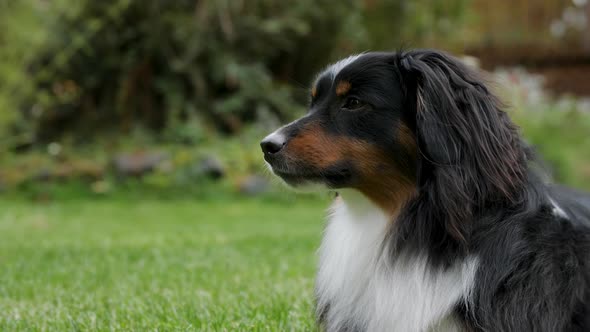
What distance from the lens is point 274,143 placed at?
9.39ft

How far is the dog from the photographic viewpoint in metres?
2.61

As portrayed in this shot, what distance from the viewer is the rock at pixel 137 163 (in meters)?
10.9

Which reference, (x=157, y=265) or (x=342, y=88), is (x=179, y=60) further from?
(x=342, y=88)

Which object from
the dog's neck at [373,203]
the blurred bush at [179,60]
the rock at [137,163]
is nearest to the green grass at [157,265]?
the rock at [137,163]

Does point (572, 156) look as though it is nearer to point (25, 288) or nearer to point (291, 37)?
point (291, 37)

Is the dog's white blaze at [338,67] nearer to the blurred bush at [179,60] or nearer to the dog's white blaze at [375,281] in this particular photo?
the dog's white blaze at [375,281]

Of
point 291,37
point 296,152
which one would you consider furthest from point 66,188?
point 296,152

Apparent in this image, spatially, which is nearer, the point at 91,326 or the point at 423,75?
the point at 423,75

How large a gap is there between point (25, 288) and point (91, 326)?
1571 mm

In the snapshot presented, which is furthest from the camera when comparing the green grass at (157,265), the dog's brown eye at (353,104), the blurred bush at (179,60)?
the blurred bush at (179,60)

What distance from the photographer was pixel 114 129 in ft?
41.3

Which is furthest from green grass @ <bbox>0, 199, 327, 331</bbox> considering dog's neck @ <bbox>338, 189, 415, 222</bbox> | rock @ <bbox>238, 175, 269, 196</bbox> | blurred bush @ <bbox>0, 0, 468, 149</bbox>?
blurred bush @ <bbox>0, 0, 468, 149</bbox>

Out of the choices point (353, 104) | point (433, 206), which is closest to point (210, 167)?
point (353, 104)

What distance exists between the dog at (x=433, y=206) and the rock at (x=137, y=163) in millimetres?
8258
